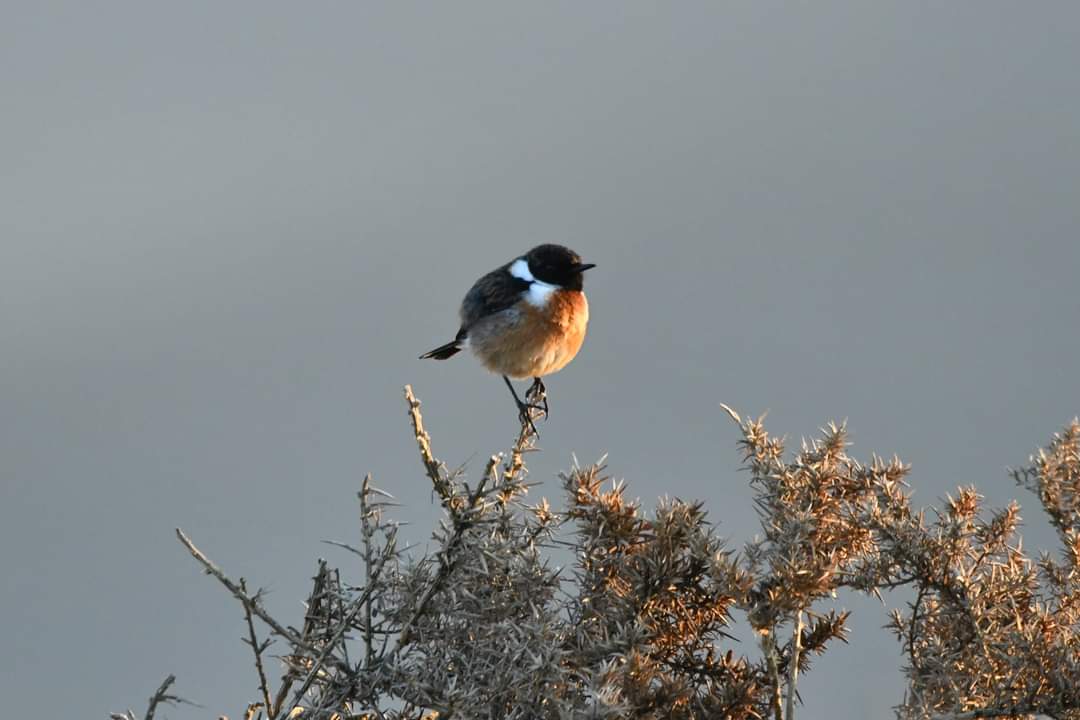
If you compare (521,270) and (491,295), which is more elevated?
(521,270)

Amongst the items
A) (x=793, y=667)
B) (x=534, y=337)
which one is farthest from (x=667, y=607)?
(x=534, y=337)

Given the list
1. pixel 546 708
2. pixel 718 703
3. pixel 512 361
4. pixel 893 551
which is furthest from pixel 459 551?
pixel 512 361

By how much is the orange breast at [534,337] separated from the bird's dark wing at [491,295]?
0.10m

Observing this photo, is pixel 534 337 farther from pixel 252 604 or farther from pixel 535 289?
pixel 252 604

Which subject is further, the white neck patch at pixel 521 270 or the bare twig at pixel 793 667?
the white neck patch at pixel 521 270

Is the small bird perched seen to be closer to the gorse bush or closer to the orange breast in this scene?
the orange breast

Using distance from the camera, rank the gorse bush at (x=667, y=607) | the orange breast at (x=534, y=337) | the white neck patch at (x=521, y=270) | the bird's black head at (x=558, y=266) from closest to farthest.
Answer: the gorse bush at (x=667, y=607) → the orange breast at (x=534, y=337) → the bird's black head at (x=558, y=266) → the white neck patch at (x=521, y=270)

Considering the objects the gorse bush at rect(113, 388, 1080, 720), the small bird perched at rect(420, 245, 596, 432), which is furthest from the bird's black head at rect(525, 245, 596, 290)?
the gorse bush at rect(113, 388, 1080, 720)

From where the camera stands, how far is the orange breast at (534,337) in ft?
15.8

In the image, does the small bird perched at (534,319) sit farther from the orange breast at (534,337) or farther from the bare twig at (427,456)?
the bare twig at (427,456)

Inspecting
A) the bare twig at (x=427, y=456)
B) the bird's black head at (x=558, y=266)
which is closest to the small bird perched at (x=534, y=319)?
the bird's black head at (x=558, y=266)

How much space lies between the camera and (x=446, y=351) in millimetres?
5430

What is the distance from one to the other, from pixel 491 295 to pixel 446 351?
0.44 meters

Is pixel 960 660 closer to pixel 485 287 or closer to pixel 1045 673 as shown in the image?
pixel 1045 673
